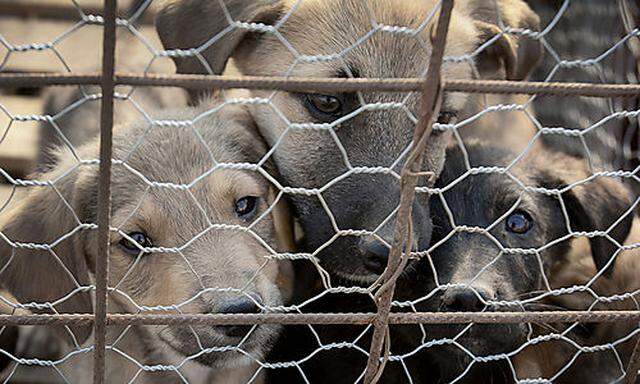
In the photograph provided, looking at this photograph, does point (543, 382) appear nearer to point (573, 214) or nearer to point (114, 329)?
point (573, 214)

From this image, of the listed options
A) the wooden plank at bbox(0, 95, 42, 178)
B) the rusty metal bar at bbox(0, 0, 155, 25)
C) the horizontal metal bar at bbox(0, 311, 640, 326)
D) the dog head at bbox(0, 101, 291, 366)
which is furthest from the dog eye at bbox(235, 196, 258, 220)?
the rusty metal bar at bbox(0, 0, 155, 25)

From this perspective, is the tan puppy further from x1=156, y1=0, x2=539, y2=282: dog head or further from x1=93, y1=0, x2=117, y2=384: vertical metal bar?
x1=93, y1=0, x2=117, y2=384: vertical metal bar

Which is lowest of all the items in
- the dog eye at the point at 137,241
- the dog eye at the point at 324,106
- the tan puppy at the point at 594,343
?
the tan puppy at the point at 594,343

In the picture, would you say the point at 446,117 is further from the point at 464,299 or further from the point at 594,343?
the point at 594,343

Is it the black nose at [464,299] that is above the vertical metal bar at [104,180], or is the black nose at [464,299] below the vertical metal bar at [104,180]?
below

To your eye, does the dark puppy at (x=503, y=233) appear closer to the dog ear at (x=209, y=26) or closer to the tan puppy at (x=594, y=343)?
the tan puppy at (x=594, y=343)

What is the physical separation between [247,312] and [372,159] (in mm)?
500

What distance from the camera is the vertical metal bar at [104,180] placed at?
1561mm

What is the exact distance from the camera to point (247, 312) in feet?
6.49

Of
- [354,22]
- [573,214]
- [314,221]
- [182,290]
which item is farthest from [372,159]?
[573,214]

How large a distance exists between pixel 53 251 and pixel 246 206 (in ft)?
1.59

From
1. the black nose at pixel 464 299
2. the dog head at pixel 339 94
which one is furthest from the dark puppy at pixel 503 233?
the dog head at pixel 339 94

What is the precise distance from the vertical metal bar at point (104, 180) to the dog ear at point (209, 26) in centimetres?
76

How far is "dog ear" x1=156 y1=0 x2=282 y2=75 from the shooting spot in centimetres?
240
